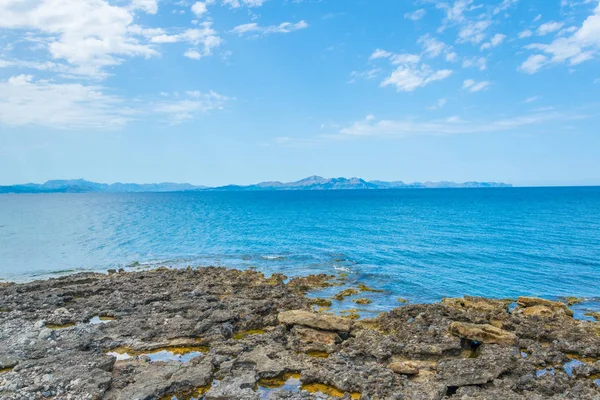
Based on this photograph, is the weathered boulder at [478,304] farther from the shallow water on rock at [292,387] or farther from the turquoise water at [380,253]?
the shallow water on rock at [292,387]

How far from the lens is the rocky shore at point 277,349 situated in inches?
715

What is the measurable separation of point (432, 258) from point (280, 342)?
34417mm

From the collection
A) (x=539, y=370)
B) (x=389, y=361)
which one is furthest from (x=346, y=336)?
(x=539, y=370)

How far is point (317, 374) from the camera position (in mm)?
19375

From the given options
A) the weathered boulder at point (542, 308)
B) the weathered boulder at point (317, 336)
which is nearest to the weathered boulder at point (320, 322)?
the weathered boulder at point (317, 336)

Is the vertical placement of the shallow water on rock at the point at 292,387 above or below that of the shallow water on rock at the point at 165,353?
below

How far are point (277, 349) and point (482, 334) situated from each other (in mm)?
11657

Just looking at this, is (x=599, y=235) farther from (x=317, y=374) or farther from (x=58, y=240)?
(x=58, y=240)

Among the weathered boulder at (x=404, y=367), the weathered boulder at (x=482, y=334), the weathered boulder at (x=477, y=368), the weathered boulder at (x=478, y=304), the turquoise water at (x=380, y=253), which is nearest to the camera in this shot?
the weathered boulder at (x=477, y=368)

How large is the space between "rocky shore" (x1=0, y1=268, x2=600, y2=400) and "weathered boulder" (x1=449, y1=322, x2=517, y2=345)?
7cm

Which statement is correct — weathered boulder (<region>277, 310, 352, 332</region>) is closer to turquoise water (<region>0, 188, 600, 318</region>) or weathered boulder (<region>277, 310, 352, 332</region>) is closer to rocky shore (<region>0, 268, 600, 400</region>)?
rocky shore (<region>0, 268, 600, 400</region>)

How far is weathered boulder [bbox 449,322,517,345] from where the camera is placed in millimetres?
22875

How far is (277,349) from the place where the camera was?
22250mm

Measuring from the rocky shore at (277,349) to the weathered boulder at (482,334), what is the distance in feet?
0.22
